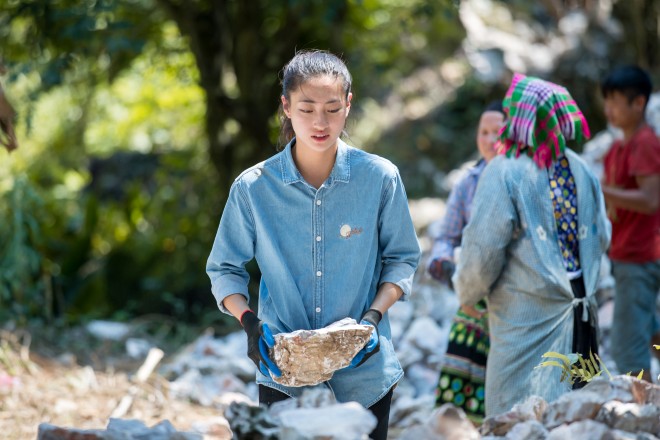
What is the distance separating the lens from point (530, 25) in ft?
40.4

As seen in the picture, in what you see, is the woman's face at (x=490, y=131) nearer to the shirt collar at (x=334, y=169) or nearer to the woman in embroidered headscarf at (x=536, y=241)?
the woman in embroidered headscarf at (x=536, y=241)

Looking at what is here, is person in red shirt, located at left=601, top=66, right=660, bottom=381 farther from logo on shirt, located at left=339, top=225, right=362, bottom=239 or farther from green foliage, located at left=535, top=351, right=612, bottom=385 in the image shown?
logo on shirt, located at left=339, top=225, right=362, bottom=239

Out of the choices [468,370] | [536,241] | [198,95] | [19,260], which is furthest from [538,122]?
[198,95]

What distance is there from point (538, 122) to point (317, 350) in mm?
1454

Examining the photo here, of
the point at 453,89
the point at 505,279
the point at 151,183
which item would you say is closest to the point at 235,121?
the point at 151,183

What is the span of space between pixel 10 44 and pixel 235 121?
83.7 inches

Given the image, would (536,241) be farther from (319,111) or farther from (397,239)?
(319,111)

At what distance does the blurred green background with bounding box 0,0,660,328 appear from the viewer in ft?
25.5

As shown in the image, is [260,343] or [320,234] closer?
[260,343]

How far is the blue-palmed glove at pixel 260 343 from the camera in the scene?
2.86 metres

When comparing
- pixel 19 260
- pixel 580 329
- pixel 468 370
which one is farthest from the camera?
pixel 19 260

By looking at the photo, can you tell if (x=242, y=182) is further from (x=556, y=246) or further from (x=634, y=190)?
(x=634, y=190)

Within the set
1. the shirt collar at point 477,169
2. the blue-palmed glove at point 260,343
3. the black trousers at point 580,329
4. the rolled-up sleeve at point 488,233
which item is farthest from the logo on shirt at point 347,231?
the shirt collar at point 477,169

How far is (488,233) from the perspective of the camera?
3688 millimetres
